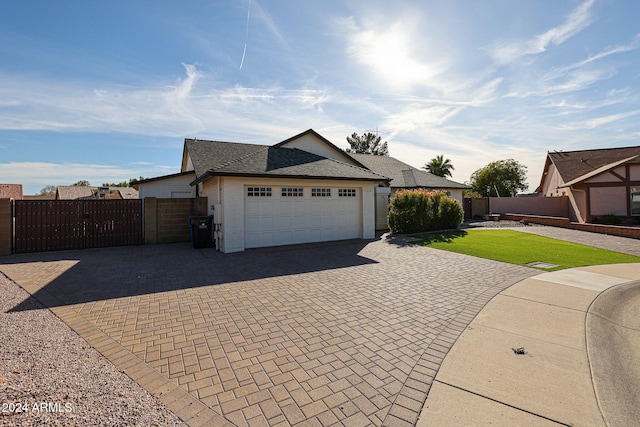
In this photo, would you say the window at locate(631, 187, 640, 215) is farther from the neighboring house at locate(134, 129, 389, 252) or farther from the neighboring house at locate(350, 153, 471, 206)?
the neighboring house at locate(134, 129, 389, 252)

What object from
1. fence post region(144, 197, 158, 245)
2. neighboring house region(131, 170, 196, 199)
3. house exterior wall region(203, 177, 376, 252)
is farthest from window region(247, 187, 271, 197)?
neighboring house region(131, 170, 196, 199)

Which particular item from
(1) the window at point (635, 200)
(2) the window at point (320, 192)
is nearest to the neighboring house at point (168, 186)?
(2) the window at point (320, 192)

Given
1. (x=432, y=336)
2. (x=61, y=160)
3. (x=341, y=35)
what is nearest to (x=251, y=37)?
(x=341, y=35)

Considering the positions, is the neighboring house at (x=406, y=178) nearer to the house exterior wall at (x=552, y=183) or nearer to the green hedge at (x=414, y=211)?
the green hedge at (x=414, y=211)

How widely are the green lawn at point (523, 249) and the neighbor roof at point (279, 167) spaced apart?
4730 mm

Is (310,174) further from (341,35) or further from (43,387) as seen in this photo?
(43,387)

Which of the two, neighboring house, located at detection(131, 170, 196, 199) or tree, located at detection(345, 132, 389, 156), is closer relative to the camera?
neighboring house, located at detection(131, 170, 196, 199)

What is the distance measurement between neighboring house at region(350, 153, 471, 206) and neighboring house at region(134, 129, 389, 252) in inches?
396

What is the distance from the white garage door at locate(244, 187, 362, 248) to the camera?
37.8 feet

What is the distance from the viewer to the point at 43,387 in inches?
111

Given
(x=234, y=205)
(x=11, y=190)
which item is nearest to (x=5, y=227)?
(x=234, y=205)

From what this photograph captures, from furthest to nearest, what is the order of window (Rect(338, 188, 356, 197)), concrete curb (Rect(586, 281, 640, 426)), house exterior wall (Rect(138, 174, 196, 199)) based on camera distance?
house exterior wall (Rect(138, 174, 196, 199)), window (Rect(338, 188, 356, 197)), concrete curb (Rect(586, 281, 640, 426))

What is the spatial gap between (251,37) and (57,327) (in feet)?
34.1

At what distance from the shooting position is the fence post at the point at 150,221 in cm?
1315
